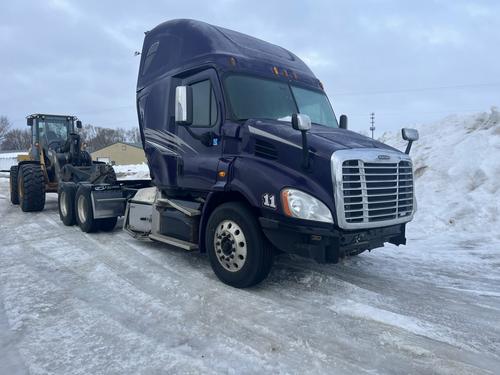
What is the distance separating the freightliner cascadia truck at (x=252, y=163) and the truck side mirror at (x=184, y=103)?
13mm

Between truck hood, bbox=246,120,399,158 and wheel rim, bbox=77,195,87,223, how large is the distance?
505cm

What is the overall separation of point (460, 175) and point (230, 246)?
325 inches

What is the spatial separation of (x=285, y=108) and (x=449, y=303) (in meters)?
3.15

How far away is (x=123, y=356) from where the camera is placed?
319 cm

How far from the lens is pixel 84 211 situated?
829 cm

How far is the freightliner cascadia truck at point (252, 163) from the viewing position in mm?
4234

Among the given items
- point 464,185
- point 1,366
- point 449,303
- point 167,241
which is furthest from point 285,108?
point 464,185

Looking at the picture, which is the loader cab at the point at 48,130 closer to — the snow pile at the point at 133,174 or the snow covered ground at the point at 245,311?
the snow pile at the point at 133,174

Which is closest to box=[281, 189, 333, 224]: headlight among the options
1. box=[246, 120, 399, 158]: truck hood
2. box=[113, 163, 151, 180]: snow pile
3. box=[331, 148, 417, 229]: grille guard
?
box=[331, 148, 417, 229]: grille guard

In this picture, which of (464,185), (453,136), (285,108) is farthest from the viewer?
(453,136)

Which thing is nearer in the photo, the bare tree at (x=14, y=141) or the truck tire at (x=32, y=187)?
the truck tire at (x=32, y=187)

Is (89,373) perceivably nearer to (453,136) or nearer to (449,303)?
(449,303)

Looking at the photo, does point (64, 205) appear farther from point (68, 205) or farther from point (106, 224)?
point (106, 224)

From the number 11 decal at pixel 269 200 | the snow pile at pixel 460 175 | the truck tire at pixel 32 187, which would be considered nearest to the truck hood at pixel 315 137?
the number 11 decal at pixel 269 200
